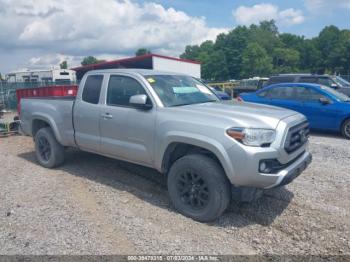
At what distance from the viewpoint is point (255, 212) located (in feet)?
13.8

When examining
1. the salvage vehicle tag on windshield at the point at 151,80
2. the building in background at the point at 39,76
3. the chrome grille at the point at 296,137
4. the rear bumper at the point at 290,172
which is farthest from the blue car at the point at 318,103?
the building in background at the point at 39,76

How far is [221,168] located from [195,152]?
45cm

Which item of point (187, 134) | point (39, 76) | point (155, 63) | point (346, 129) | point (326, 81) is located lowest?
point (346, 129)

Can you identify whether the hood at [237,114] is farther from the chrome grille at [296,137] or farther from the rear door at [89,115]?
the rear door at [89,115]

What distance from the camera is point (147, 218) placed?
4.07m

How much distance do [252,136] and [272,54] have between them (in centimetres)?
9430

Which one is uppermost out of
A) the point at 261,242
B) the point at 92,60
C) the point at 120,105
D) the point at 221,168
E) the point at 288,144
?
the point at 92,60

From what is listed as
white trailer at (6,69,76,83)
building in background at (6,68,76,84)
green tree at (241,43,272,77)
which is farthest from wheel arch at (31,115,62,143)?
green tree at (241,43,272,77)

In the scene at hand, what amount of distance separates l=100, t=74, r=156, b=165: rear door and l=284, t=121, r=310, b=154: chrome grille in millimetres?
1725

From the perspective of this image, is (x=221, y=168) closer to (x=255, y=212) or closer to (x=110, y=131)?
(x=255, y=212)

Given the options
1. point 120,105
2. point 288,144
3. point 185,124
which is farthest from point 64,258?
point 288,144

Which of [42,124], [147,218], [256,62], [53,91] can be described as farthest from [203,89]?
[256,62]

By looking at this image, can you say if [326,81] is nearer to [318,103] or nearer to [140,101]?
[318,103]

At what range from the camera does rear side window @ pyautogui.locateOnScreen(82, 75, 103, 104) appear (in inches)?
205
